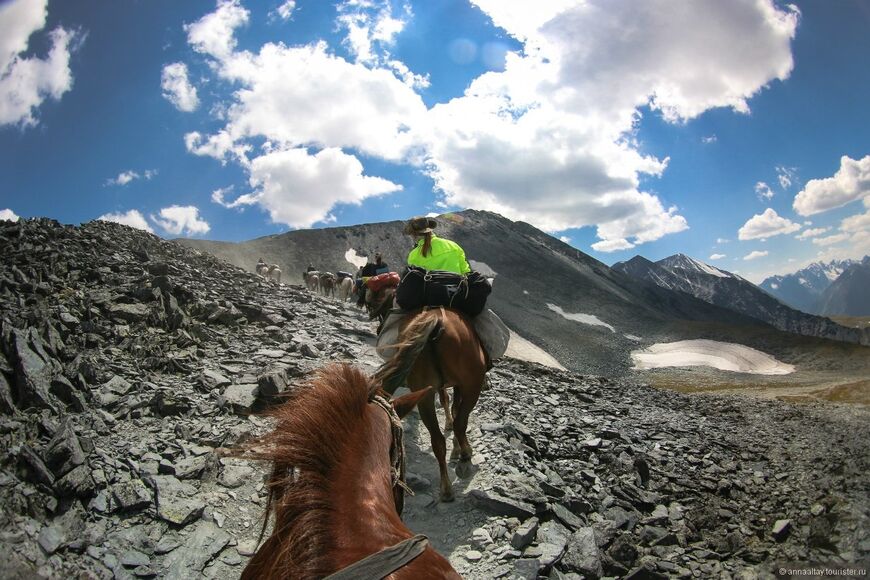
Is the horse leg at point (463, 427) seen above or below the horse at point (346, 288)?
below

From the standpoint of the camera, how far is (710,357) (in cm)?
4631

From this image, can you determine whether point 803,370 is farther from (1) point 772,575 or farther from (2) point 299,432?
(2) point 299,432

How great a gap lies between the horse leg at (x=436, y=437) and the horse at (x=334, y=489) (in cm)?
290

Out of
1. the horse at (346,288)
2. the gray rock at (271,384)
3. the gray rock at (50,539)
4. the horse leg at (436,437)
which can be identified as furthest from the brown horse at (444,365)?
the horse at (346,288)

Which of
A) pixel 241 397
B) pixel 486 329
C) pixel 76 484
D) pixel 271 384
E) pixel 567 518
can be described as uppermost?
pixel 486 329

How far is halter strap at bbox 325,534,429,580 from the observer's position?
1.16 metres

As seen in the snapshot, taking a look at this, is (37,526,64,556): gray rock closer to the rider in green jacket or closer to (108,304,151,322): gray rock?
the rider in green jacket

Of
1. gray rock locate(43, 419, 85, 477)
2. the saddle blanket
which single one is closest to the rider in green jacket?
the saddle blanket

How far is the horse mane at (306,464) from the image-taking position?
4.35 feet

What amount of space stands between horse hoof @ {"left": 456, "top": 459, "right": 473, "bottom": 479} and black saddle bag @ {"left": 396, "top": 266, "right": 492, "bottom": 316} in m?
2.08

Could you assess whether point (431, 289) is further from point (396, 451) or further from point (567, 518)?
point (396, 451)

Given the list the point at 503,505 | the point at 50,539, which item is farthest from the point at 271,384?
the point at 503,505

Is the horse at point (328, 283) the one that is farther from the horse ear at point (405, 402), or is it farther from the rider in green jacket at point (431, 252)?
the horse ear at point (405, 402)

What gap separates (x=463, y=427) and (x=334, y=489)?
14.8 feet
